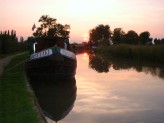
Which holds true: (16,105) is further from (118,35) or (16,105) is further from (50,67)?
(118,35)

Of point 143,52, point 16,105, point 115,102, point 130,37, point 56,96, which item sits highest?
point 130,37

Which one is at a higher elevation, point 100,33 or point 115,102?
point 100,33

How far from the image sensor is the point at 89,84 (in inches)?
750

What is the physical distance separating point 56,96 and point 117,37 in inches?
3666

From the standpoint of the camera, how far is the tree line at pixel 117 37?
88.7m

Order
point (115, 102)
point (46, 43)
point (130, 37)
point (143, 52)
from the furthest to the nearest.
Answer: point (130, 37)
point (143, 52)
point (46, 43)
point (115, 102)

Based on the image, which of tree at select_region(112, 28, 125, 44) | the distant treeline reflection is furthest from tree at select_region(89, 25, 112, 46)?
the distant treeline reflection

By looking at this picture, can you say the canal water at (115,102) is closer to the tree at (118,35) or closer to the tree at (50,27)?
the tree at (50,27)

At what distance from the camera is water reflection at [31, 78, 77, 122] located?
12.4 meters

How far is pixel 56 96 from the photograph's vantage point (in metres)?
15.4

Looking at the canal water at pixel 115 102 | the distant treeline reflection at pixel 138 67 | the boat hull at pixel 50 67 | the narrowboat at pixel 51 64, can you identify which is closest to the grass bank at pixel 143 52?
the distant treeline reflection at pixel 138 67

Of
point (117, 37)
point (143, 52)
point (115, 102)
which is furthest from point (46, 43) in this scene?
point (117, 37)

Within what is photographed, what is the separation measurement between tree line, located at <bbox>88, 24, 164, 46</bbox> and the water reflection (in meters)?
49.4

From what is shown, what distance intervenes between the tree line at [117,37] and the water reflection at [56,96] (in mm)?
49391
